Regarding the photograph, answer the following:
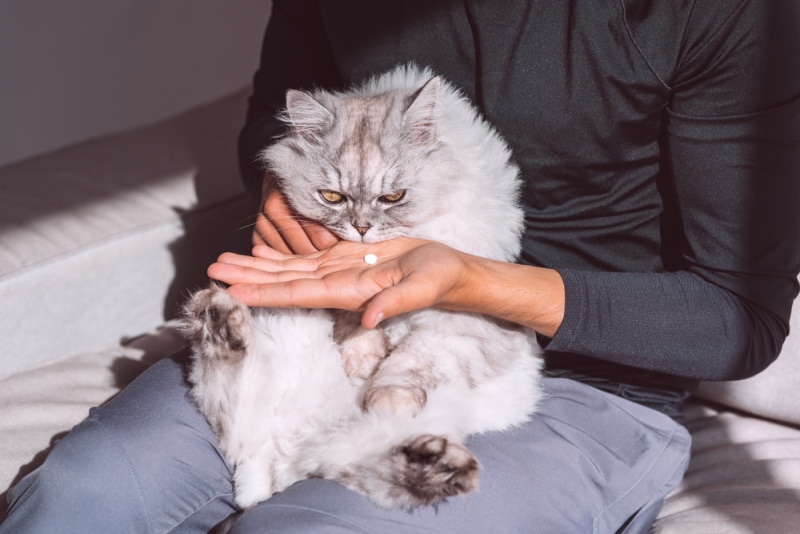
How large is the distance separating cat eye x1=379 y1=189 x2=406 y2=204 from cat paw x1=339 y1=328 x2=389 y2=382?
10.6 inches

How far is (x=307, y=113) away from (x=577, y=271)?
0.64 metres

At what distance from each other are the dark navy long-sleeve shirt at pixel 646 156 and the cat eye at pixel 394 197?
0.24 m

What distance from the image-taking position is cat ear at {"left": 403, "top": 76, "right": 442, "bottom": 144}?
1.45 meters

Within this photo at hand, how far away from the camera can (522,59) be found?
1487 mm

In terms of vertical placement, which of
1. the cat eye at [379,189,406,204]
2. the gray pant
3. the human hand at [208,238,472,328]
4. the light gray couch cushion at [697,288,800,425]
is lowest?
the light gray couch cushion at [697,288,800,425]

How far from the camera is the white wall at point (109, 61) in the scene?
3430 millimetres

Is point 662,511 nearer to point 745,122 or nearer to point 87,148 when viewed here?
point 745,122

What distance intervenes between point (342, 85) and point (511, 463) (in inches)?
41.6

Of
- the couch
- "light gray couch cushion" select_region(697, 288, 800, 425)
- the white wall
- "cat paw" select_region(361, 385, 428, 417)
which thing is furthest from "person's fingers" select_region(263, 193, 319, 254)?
the white wall

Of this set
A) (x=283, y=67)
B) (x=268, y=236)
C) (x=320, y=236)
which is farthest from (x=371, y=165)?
(x=283, y=67)

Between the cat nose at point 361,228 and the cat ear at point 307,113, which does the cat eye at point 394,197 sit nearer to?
the cat nose at point 361,228

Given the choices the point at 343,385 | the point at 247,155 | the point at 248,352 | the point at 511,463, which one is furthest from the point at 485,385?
the point at 247,155

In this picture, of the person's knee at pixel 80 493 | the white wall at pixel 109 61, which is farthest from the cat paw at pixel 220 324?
the white wall at pixel 109 61

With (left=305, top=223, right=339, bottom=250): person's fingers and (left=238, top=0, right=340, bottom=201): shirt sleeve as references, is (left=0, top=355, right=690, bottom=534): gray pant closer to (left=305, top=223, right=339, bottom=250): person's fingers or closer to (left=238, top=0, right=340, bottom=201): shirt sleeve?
(left=305, top=223, right=339, bottom=250): person's fingers
